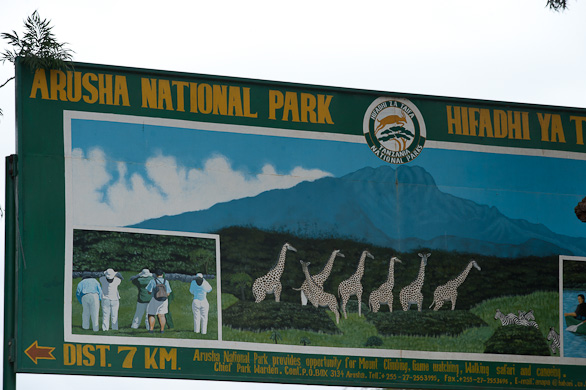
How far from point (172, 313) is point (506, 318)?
4471 mm

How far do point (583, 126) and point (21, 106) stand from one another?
305 inches

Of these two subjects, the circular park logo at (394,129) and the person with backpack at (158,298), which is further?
the circular park logo at (394,129)

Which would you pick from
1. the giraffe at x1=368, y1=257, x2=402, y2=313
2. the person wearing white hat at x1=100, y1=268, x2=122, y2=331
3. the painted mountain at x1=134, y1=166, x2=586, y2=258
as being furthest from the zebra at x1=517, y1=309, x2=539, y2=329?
the person wearing white hat at x1=100, y1=268, x2=122, y2=331

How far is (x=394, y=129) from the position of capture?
47.9ft

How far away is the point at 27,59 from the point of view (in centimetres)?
1336

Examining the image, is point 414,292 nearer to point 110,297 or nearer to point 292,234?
point 292,234

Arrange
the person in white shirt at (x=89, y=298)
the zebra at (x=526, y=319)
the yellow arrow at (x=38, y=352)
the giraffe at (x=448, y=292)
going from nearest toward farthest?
the yellow arrow at (x=38, y=352), the person in white shirt at (x=89, y=298), the giraffe at (x=448, y=292), the zebra at (x=526, y=319)

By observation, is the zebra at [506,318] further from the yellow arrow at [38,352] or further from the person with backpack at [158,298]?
the yellow arrow at [38,352]

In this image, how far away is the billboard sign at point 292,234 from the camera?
13.1 meters

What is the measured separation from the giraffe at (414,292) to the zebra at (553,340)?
184 centimetres

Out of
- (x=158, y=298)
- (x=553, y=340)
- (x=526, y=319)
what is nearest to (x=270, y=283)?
(x=158, y=298)

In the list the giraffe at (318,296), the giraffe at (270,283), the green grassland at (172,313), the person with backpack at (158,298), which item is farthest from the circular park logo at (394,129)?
the person with backpack at (158,298)

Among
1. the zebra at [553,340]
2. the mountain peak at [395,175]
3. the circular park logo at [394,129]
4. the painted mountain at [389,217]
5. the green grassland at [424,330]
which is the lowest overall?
the zebra at [553,340]

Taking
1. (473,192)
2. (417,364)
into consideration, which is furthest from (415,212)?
(417,364)
